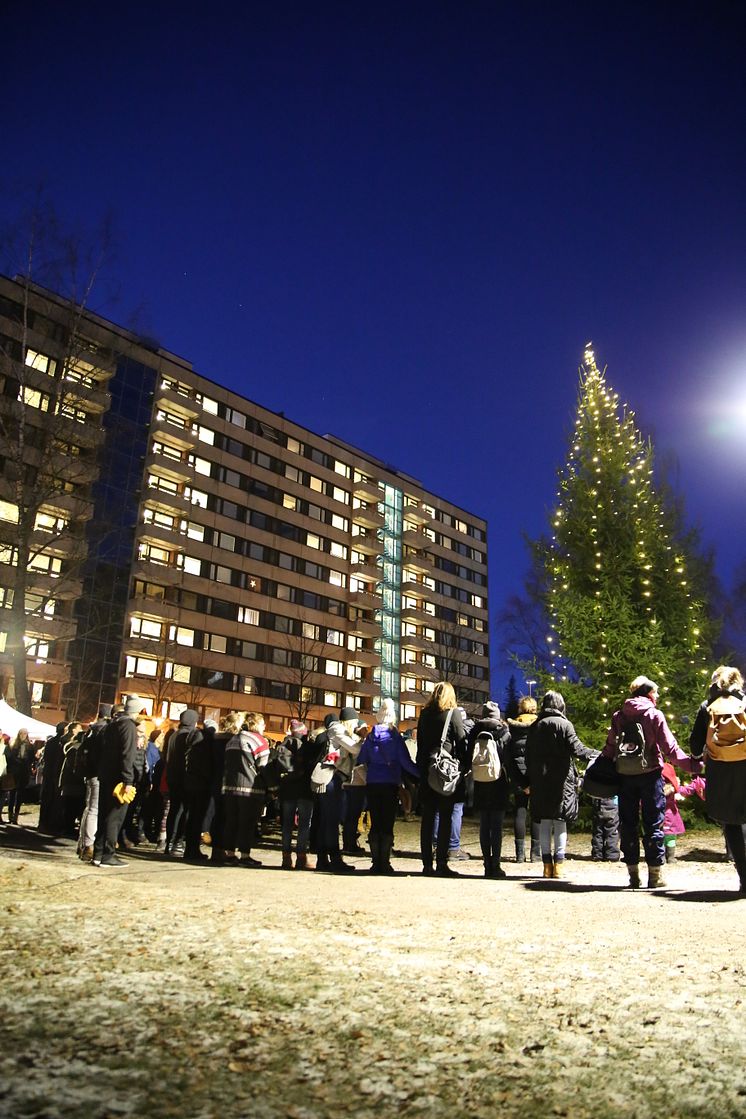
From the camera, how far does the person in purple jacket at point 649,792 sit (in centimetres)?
730

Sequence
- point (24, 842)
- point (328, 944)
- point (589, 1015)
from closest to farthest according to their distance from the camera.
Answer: point (589, 1015) < point (328, 944) < point (24, 842)

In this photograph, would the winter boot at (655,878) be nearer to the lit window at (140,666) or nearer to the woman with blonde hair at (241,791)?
the woman with blonde hair at (241,791)

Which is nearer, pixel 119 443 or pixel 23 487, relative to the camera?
pixel 23 487

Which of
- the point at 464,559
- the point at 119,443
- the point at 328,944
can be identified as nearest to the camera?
the point at 328,944

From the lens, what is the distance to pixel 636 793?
7480 millimetres

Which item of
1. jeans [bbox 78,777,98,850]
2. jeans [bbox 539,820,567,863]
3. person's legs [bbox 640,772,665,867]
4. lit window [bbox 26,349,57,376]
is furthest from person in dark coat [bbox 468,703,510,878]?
lit window [bbox 26,349,57,376]

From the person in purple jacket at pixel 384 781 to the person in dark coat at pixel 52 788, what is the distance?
22.6ft

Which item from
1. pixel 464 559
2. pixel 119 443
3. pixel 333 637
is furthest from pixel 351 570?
pixel 119 443

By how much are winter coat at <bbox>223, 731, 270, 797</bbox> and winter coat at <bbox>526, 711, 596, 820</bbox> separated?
3.58m

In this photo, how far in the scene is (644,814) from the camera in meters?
7.45

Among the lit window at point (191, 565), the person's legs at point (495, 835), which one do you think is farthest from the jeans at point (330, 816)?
the lit window at point (191, 565)

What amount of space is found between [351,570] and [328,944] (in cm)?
6488

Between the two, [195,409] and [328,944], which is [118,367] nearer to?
[195,409]

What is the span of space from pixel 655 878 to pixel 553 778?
1371 mm
